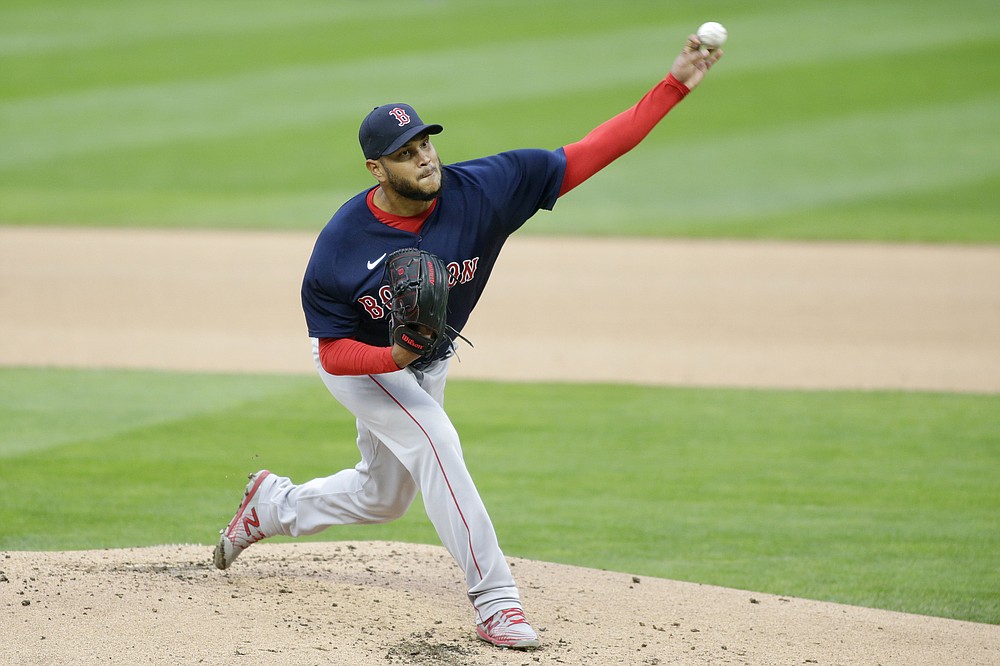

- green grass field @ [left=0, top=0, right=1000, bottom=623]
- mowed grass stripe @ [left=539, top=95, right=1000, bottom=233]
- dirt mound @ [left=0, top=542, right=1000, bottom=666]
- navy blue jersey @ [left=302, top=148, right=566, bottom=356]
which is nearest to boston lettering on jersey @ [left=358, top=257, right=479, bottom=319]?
navy blue jersey @ [left=302, top=148, right=566, bottom=356]

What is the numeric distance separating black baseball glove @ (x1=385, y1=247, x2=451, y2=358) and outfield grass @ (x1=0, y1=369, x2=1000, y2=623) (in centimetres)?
208

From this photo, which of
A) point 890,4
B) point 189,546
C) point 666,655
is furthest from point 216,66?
point 666,655

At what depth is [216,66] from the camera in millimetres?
23484

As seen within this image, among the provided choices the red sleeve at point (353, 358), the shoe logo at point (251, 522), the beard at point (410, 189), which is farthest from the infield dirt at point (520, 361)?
the beard at point (410, 189)

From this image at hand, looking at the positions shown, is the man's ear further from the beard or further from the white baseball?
the white baseball

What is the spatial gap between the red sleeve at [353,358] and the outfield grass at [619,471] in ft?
6.34

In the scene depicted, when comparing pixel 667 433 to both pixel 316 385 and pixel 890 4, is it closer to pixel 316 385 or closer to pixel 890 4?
pixel 316 385

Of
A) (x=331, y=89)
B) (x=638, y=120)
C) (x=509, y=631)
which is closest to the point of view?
(x=509, y=631)

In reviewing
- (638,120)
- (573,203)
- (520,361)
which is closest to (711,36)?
(638,120)

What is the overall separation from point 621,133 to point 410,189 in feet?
2.72

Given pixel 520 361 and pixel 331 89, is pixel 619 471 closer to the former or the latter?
pixel 520 361

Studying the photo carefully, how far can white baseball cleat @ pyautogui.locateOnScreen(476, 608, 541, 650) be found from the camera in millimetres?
4551

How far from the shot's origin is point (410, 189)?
15.3 ft

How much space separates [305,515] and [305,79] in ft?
58.9
